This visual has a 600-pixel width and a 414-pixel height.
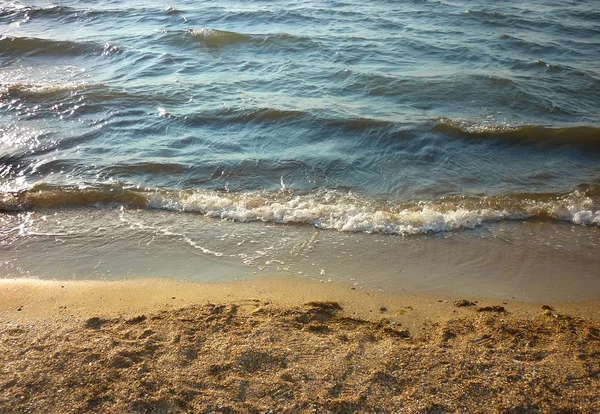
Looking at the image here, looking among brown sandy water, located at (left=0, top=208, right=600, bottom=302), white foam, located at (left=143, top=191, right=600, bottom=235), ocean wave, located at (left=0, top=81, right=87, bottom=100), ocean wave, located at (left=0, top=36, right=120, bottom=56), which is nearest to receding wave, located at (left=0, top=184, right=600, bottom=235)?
white foam, located at (left=143, top=191, right=600, bottom=235)

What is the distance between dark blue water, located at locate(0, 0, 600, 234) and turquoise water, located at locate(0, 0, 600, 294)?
4cm

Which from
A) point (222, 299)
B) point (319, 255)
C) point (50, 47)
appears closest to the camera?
point (222, 299)

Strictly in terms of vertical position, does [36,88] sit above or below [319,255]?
above

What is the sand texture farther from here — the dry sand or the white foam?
the white foam

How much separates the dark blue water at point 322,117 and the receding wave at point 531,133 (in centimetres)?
3

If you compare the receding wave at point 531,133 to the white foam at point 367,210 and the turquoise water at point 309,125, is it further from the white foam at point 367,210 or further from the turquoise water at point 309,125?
the white foam at point 367,210

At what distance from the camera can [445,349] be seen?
3604mm

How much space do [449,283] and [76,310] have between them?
10.9 feet

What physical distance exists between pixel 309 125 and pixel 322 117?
12.4 inches

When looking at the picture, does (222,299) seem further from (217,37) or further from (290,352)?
(217,37)

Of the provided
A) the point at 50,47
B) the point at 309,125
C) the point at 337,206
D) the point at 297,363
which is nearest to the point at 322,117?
the point at 309,125

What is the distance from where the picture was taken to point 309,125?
841 centimetres

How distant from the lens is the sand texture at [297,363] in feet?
10.4

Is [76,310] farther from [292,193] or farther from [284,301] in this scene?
[292,193]
